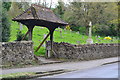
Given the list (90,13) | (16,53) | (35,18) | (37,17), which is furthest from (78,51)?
(90,13)

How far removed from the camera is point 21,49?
14.2 m

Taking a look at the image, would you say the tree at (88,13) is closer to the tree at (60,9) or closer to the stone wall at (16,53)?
the tree at (60,9)

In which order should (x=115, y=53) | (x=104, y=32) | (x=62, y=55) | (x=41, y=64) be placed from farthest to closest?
(x=104, y=32) < (x=115, y=53) < (x=62, y=55) < (x=41, y=64)

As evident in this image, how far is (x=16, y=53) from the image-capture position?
45.3 ft

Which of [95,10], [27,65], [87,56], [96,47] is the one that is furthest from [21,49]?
[95,10]

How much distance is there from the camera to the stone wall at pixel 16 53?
42.8 ft

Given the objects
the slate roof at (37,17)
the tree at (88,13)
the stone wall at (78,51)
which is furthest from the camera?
the tree at (88,13)

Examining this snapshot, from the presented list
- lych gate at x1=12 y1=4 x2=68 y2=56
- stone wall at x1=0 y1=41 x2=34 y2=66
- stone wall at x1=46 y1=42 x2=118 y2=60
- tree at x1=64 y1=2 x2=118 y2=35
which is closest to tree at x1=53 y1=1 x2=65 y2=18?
tree at x1=64 y1=2 x2=118 y2=35

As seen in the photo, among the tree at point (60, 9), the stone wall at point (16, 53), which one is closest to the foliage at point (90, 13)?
the tree at point (60, 9)

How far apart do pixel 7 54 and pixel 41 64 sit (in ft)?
9.62

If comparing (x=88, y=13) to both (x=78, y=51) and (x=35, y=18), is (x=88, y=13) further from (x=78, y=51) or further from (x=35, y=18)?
(x=35, y=18)

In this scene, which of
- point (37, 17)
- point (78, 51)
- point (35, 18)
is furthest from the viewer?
point (78, 51)

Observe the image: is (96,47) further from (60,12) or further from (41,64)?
(60,12)

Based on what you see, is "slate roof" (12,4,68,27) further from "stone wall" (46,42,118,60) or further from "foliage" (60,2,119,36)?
"foliage" (60,2,119,36)
